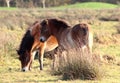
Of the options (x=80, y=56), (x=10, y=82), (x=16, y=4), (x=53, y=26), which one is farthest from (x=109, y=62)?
(x=16, y=4)

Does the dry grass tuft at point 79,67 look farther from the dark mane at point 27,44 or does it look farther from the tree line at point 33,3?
the tree line at point 33,3

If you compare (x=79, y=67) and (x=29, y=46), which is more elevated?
(x=29, y=46)

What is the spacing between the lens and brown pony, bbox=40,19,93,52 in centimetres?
1142

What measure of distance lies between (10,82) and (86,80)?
2.00 meters

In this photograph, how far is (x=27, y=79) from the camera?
1102 cm

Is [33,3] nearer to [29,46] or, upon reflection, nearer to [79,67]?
→ [29,46]

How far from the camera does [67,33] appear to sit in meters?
12.4

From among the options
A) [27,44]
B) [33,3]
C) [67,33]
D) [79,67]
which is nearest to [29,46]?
[27,44]

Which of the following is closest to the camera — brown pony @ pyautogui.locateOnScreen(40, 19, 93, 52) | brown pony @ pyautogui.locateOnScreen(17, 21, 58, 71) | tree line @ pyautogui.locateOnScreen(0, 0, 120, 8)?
brown pony @ pyautogui.locateOnScreen(40, 19, 93, 52)

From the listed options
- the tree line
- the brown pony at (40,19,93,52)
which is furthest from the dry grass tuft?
the tree line

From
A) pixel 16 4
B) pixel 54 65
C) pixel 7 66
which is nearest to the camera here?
pixel 54 65

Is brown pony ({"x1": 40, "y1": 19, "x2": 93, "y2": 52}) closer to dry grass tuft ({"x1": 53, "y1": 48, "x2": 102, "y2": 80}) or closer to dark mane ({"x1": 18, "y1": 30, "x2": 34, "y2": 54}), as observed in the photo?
dark mane ({"x1": 18, "y1": 30, "x2": 34, "y2": 54})

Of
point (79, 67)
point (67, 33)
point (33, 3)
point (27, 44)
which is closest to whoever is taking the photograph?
point (79, 67)

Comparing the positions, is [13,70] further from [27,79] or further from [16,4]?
[16,4]
